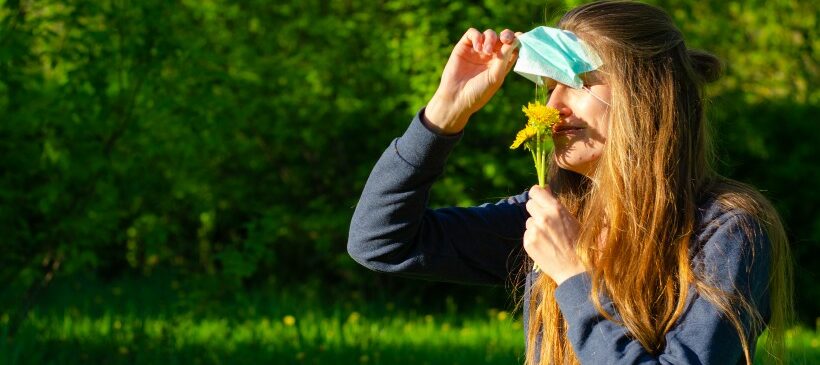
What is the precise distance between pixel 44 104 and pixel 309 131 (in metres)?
2.32

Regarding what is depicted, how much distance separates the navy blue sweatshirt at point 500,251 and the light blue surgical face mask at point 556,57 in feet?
0.76

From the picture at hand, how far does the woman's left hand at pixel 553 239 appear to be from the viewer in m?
2.05

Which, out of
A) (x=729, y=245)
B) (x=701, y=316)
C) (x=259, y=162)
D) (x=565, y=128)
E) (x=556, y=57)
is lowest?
(x=259, y=162)

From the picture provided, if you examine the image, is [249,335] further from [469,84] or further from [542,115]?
[542,115]

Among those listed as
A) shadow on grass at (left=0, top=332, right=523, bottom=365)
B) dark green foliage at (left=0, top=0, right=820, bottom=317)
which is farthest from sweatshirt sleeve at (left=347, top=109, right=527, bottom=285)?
dark green foliage at (left=0, top=0, right=820, bottom=317)

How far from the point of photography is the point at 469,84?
2285mm

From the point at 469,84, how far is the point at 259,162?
5234mm

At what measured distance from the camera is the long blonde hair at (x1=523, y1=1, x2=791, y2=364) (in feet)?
6.68

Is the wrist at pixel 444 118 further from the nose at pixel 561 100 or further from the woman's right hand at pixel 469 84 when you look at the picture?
the nose at pixel 561 100

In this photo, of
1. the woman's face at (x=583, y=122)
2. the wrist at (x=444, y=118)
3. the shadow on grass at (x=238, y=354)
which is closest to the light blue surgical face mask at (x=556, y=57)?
the woman's face at (x=583, y=122)

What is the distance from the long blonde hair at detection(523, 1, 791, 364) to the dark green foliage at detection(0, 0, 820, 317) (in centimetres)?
305

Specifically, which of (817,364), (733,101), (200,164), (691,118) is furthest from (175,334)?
(733,101)

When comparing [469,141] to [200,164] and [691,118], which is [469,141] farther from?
[691,118]

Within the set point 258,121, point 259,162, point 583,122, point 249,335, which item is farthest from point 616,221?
point 259,162
